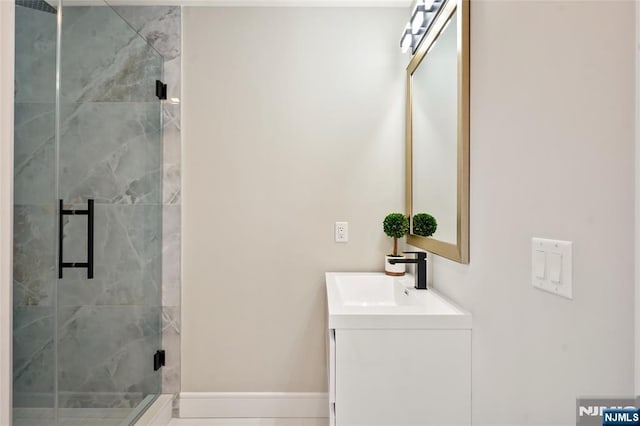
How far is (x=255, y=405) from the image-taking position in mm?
2131

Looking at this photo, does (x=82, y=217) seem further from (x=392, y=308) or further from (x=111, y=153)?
(x=392, y=308)

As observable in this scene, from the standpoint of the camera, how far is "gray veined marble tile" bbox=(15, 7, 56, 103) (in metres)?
1.27

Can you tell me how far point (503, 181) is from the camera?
1104 millimetres

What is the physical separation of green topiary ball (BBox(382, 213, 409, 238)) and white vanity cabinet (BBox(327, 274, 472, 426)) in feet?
2.60

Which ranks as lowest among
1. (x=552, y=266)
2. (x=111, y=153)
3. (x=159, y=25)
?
(x=552, y=266)

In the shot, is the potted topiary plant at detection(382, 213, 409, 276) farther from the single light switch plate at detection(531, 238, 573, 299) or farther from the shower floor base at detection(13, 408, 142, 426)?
the shower floor base at detection(13, 408, 142, 426)

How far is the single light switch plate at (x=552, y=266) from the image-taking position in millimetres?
808

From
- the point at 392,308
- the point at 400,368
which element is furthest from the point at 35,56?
the point at 400,368

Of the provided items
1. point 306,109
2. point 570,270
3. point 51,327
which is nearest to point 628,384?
point 570,270

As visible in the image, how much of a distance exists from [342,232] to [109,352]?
1310 millimetres

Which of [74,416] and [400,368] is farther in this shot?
[74,416]

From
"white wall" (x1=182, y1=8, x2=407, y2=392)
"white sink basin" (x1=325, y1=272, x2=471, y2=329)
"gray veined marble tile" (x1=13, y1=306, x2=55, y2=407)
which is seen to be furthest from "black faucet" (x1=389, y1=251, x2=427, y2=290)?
"gray veined marble tile" (x1=13, y1=306, x2=55, y2=407)

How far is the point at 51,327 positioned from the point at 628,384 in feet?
5.61

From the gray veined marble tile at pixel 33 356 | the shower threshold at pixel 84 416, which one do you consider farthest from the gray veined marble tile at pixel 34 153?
the shower threshold at pixel 84 416
